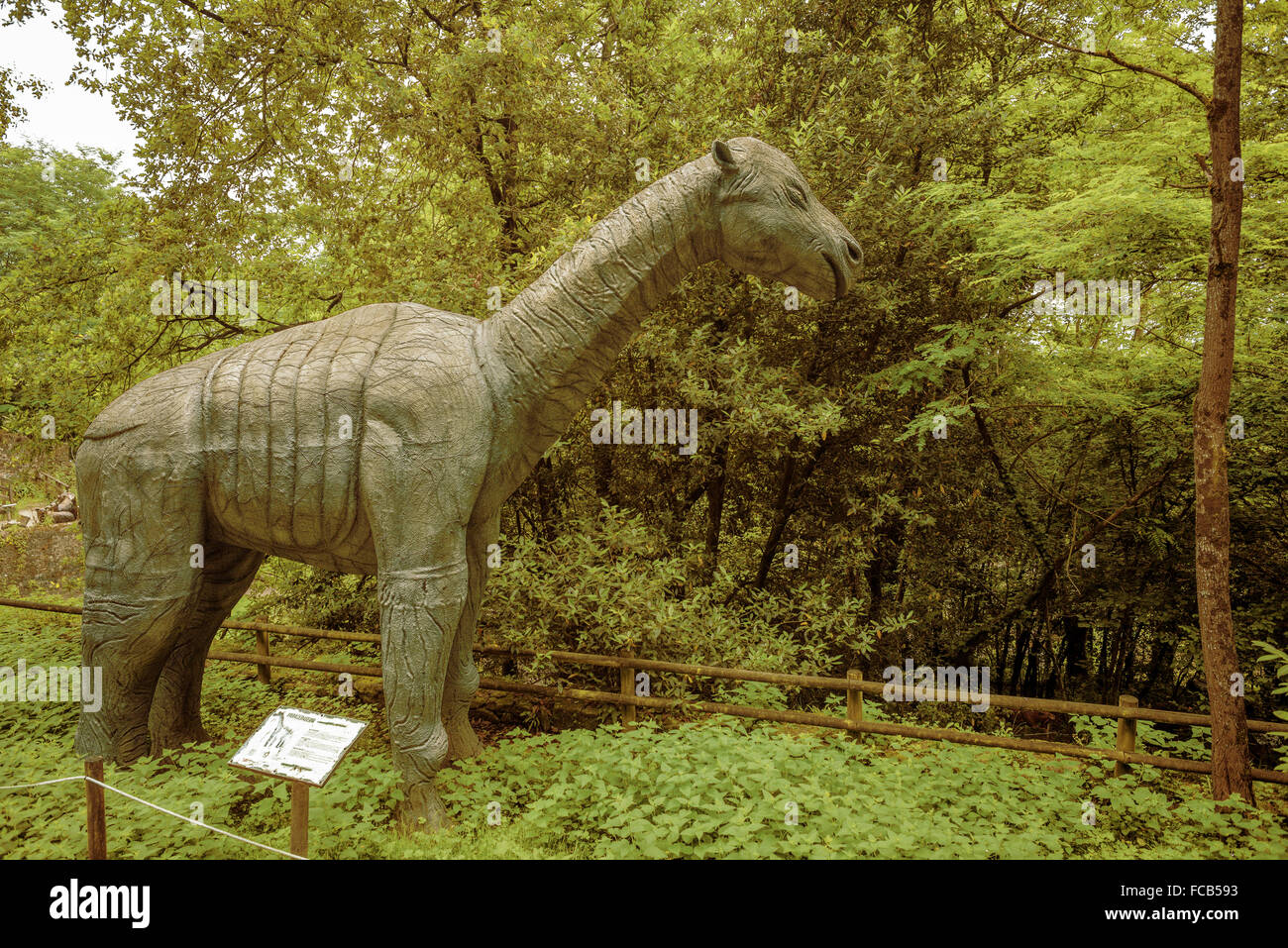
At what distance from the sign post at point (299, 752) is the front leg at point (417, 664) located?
0.65m

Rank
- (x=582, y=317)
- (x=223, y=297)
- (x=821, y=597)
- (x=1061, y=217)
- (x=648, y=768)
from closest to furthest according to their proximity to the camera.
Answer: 1. (x=582, y=317)
2. (x=648, y=768)
3. (x=1061, y=217)
4. (x=821, y=597)
5. (x=223, y=297)

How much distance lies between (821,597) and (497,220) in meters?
4.91

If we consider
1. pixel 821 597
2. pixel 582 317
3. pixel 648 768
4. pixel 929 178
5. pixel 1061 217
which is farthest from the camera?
pixel 929 178

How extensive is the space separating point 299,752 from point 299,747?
20 millimetres

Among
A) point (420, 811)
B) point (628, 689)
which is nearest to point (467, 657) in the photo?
point (420, 811)

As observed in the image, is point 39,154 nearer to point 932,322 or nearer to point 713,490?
point 713,490

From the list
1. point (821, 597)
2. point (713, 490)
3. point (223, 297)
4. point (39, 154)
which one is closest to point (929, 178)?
point (713, 490)

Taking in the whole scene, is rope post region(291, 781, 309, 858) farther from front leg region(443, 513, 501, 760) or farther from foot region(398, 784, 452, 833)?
front leg region(443, 513, 501, 760)

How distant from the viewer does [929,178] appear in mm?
6691

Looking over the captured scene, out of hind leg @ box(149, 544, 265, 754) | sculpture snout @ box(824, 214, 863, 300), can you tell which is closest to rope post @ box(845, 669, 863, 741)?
sculpture snout @ box(824, 214, 863, 300)

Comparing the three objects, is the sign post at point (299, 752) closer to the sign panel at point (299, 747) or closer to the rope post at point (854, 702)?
the sign panel at point (299, 747)

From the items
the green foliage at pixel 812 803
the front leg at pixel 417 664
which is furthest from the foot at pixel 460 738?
the front leg at pixel 417 664

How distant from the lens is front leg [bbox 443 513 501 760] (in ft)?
13.1

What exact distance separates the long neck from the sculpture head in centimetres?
12
